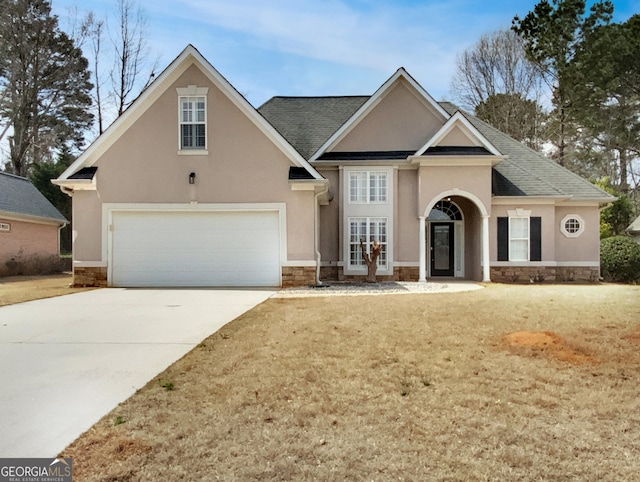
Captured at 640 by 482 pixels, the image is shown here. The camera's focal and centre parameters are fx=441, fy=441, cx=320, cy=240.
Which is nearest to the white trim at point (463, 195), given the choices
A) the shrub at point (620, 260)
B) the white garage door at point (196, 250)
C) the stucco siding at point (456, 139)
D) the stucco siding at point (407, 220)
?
the stucco siding at point (407, 220)

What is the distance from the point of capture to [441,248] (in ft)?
58.3

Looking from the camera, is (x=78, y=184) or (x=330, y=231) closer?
(x=78, y=184)

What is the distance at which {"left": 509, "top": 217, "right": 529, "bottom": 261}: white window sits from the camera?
16.0m

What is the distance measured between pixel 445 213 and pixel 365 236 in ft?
12.6

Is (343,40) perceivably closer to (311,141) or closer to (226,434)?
(311,141)

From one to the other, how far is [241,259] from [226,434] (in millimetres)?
10424

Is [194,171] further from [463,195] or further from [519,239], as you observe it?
[519,239]

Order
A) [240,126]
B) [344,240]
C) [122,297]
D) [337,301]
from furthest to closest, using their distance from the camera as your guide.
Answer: [344,240] → [240,126] → [122,297] → [337,301]

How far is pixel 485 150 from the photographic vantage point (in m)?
14.9

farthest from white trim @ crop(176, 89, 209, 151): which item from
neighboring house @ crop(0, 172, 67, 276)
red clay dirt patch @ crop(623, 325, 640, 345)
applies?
red clay dirt patch @ crop(623, 325, 640, 345)

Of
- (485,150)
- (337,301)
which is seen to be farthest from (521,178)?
(337,301)

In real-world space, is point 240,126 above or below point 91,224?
above

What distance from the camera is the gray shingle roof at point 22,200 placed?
64.7 ft

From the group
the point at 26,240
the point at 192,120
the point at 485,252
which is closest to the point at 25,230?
the point at 26,240
